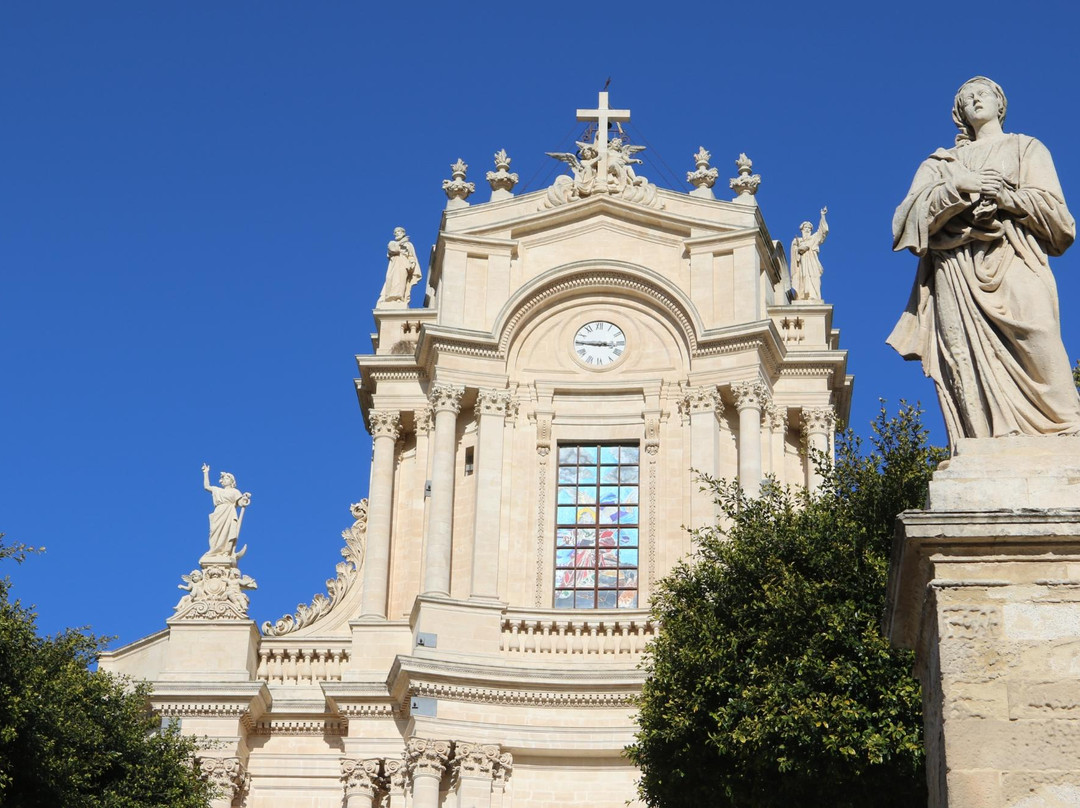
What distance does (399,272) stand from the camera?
3644cm

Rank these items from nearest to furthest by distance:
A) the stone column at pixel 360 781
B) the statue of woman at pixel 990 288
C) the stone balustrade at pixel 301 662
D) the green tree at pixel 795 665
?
the statue of woman at pixel 990 288, the green tree at pixel 795 665, the stone column at pixel 360 781, the stone balustrade at pixel 301 662

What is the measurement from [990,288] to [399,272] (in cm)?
2759

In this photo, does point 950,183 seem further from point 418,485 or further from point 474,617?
point 418,485

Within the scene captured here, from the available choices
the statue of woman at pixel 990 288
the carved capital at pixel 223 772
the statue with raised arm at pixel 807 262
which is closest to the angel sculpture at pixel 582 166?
the statue with raised arm at pixel 807 262

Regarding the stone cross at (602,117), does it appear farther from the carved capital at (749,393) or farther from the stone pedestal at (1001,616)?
the stone pedestal at (1001,616)

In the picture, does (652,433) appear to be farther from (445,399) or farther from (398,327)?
(398,327)

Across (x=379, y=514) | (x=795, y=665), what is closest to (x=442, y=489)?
(x=379, y=514)

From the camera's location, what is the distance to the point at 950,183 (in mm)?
9492

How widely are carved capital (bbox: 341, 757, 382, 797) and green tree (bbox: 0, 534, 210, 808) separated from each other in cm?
321

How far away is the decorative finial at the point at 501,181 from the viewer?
36.3 metres

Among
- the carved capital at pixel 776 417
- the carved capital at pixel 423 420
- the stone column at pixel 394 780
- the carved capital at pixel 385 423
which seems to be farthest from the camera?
the carved capital at pixel 385 423

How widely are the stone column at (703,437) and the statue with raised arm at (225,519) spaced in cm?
866

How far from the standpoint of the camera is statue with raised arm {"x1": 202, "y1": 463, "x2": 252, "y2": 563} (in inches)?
1298

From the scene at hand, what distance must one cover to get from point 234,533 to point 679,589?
12040 mm
